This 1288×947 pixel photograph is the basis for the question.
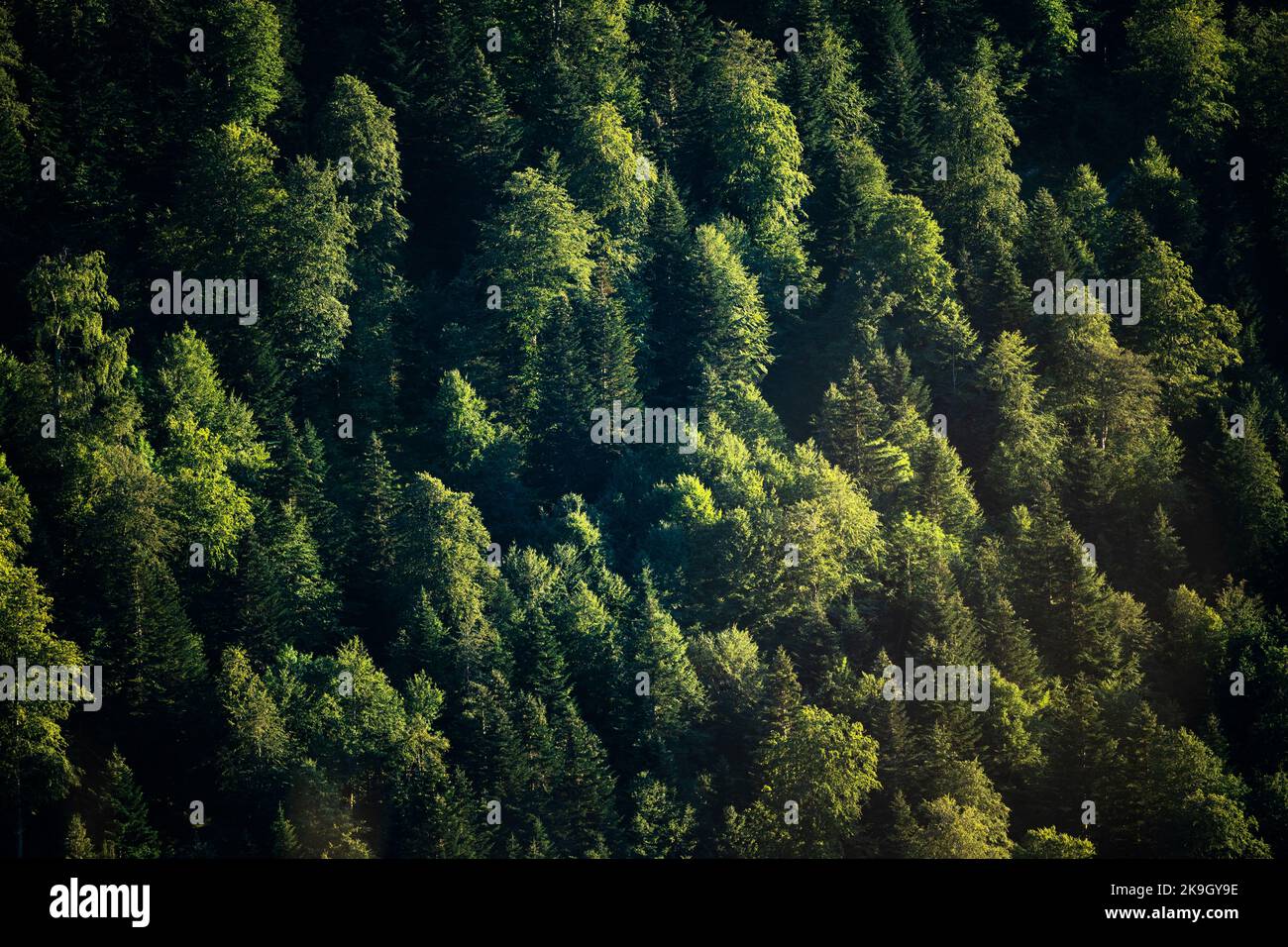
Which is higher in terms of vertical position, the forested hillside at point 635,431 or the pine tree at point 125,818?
the forested hillside at point 635,431

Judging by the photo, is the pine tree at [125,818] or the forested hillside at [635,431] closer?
the pine tree at [125,818]

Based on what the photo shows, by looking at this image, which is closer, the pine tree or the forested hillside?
the pine tree

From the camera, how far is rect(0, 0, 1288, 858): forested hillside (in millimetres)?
90688

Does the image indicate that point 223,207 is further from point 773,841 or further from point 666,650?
point 773,841

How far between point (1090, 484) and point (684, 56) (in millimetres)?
29273

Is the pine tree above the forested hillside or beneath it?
beneath

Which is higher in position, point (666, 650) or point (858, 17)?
point (858, 17)

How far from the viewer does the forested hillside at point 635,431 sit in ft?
298

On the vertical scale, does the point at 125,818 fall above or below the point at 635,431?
below

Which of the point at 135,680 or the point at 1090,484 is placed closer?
the point at 135,680

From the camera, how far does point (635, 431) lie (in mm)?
103125

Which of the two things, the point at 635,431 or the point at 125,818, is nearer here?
the point at 125,818

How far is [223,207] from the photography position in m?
103
